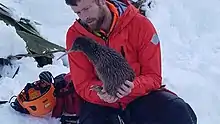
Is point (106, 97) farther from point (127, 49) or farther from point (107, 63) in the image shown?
point (127, 49)

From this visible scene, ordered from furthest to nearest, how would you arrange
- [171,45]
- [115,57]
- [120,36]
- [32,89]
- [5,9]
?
[171,45]
[5,9]
[32,89]
[120,36]
[115,57]

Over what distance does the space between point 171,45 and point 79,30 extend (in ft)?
6.81

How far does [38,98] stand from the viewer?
Answer: 3246 mm

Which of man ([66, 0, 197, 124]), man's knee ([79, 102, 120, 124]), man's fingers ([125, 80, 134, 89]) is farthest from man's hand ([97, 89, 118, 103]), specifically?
man's knee ([79, 102, 120, 124])

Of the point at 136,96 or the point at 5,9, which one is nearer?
the point at 136,96

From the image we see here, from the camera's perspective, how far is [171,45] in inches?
189

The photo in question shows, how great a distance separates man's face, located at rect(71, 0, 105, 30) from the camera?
262 centimetres

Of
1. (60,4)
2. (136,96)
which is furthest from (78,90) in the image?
(60,4)

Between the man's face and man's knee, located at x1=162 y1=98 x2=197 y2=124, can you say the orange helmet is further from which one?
man's knee, located at x1=162 y1=98 x2=197 y2=124

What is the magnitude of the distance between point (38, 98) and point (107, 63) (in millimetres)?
825

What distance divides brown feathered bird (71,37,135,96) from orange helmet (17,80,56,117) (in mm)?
653

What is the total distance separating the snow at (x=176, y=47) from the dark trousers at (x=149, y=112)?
445mm

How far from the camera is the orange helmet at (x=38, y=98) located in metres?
3.26

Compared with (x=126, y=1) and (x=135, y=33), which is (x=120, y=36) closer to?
(x=135, y=33)
